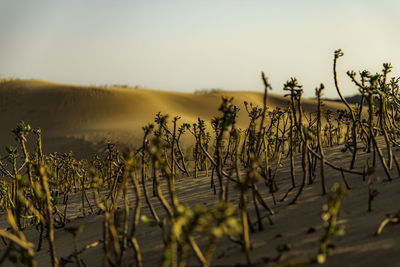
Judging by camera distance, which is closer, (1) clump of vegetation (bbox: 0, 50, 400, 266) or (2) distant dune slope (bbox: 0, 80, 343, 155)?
(1) clump of vegetation (bbox: 0, 50, 400, 266)

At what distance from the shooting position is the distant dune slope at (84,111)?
65.7 ft

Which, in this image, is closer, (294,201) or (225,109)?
(225,109)

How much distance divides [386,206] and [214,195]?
2.02m

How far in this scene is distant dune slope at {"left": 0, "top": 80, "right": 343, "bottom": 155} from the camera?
20016mm

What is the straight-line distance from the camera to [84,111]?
→ 2691cm

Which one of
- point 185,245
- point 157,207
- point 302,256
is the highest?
point 185,245

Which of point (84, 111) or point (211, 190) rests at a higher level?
point (84, 111)

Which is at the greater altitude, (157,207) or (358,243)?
(358,243)

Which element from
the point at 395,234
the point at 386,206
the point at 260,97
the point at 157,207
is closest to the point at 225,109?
the point at 395,234

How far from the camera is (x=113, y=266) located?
244 centimetres

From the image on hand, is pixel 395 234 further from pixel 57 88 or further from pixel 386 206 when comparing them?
pixel 57 88

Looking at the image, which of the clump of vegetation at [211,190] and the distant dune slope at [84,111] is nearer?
the clump of vegetation at [211,190]

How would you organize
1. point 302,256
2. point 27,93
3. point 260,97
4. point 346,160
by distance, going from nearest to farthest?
point 302,256, point 346,160, point 27,93, point 260,97

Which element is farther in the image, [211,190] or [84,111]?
[84,111]
